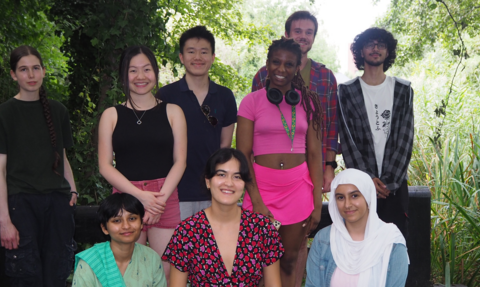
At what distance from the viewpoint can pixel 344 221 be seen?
2787 millimetres

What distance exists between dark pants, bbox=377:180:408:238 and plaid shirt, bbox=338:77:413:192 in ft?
0.29

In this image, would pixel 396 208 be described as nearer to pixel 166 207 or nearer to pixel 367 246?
pixel 367 246

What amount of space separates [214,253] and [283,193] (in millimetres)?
708

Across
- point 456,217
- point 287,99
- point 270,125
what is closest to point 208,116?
point 270,125

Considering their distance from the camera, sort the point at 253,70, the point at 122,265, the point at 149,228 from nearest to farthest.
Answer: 1. the point at 122,265
2. the point at 149,228
3. the point at 253,70

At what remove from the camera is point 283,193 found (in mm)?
3010

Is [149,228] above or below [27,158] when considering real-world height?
below

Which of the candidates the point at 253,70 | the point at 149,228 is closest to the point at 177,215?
the point at 149,228

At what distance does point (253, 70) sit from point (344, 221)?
22155mm

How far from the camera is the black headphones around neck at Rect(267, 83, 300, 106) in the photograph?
117 inches

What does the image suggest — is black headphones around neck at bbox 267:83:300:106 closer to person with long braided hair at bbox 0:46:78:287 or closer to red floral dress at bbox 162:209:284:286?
red floral dress at bbox 162:209:284:286

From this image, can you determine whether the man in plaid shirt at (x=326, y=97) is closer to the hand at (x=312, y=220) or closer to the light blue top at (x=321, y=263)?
the hand at (x=312, y=220)

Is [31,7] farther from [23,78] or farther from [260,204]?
[260,204]

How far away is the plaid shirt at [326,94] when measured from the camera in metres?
3.47
